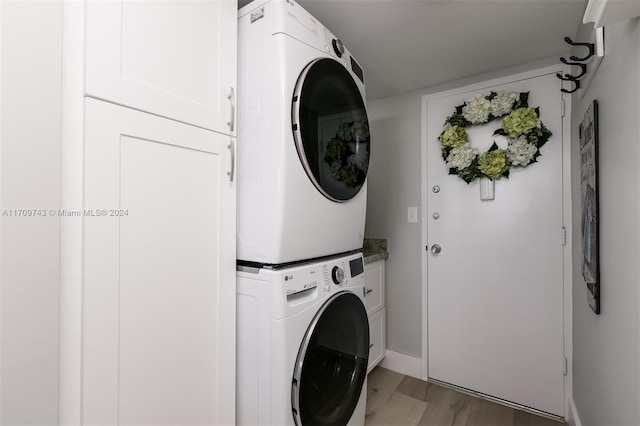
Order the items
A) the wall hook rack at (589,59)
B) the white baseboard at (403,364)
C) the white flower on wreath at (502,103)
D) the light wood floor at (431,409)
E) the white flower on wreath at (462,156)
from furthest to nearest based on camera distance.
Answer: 1. the white baseboard at (403,364)
2. the white flower on wreath at (462,156)
3. the white flower on wreath at (502,103)
4. the light wood floor at (431,409)
5. the wall hook rack at (589,59)

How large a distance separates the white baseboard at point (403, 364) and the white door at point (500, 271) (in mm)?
95

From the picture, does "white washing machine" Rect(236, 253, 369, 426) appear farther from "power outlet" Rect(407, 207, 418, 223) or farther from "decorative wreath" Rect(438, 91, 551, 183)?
"decorative wreath" Rect(438, 91, 551, 183)

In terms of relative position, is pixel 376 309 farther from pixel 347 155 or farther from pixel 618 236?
pixel 618 236

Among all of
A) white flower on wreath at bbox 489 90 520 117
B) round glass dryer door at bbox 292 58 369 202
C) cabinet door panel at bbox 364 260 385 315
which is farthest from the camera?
cabinet door panel at bbox 364 260 385 315

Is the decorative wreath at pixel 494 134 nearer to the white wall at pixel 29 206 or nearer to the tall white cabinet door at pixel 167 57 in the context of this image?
the tall white cabinet door at pixel 167 57

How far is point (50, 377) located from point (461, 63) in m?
2.38

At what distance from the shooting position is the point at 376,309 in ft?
7.23

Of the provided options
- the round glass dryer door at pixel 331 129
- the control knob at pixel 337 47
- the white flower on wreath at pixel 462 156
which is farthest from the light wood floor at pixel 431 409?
the control knob at pixel 337 47

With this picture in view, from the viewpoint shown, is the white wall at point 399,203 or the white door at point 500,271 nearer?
the white door at point 500,271

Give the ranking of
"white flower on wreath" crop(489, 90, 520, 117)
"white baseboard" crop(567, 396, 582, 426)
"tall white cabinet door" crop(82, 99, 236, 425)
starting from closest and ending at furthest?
"tall white cabinet door" crop(82, 99, 236, 425), "white baseboard" crop(567, 396, 582, 426), "white flower on wreath" crop(489, 90, 520, 117)

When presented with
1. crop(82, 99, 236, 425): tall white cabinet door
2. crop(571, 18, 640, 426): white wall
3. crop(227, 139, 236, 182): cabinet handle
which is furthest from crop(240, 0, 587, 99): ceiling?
crop(82, 99, 236, 425): tall white cabinet door

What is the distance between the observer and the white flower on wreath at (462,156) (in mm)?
1978

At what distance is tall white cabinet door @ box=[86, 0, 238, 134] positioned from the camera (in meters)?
0.74

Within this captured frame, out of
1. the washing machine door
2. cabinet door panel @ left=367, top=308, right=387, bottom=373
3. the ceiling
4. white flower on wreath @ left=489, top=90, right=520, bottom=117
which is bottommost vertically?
cabinet door panel @ left=367, top=308, right=387, bottom=373
